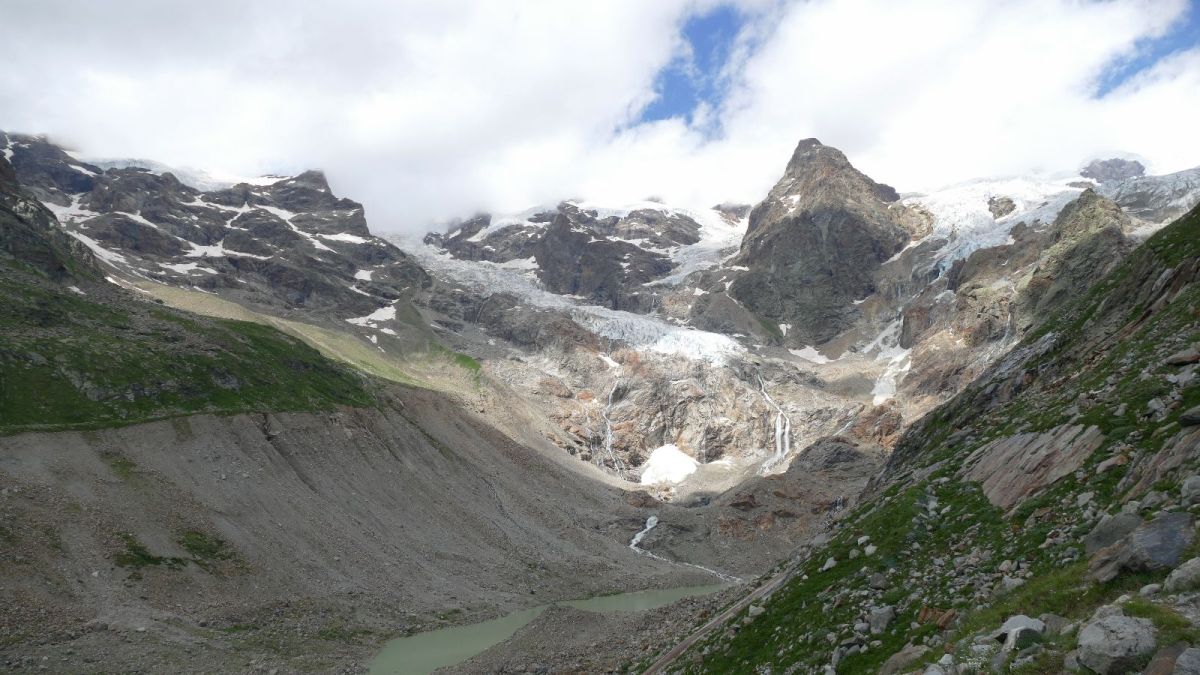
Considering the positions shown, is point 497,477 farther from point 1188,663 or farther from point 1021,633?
point 1188,663

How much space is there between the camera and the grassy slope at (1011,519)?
1562 cm

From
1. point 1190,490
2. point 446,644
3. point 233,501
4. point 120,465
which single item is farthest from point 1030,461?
point 120,465

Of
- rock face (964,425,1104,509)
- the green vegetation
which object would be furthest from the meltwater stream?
rock face (964,425,1104,509)

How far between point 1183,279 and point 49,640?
67.6 metres

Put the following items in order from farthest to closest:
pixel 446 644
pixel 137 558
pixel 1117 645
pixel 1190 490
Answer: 1. pixel 446 644
2. pixel 137 558
3. pixel 1190 490
4. pixel 1117 645

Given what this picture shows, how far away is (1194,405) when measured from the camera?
17.1m

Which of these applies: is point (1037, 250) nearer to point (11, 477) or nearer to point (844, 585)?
point (844, 585)

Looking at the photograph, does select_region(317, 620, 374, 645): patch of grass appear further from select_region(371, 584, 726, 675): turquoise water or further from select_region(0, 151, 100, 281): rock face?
select_region(0, 151, 100, 281): rock face

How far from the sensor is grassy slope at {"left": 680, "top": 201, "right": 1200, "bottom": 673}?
15.6 metres

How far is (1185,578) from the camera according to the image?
10352 mm

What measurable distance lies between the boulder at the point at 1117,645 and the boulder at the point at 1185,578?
1.17m

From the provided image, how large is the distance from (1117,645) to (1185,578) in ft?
6.33

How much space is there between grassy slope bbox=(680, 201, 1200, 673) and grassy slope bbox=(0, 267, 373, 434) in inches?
3099

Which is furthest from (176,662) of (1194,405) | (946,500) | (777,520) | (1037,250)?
(1037,250)
